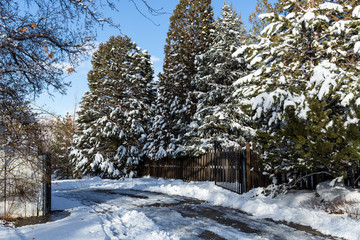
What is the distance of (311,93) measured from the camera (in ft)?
22.8

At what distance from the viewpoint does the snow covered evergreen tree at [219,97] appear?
1550 centimetres

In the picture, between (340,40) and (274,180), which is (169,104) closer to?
(274,180)

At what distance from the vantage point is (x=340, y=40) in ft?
24.7

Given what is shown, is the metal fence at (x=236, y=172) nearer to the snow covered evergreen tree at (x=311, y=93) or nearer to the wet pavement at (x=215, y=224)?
the snow covered evergreen tree at (x=311, y=93)

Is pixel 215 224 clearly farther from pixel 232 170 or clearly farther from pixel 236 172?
pixel 232 170

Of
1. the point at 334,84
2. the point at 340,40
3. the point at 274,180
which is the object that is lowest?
the point at 274,180

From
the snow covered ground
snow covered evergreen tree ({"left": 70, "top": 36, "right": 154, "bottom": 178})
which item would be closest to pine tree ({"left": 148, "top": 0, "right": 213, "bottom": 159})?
snow covered evergreen tree ({"left": 70, "top": 36, "right": 154, "bottom": 178})

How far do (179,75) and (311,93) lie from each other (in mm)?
15017

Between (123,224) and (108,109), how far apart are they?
18408mm

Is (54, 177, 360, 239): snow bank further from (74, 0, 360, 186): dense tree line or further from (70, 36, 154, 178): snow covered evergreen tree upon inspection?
(70, 36, 154, 178): snow covered evergreen tree

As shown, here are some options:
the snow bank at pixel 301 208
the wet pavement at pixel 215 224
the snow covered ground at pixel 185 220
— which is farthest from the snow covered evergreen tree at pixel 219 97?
the wet pavement at pixel 215 224

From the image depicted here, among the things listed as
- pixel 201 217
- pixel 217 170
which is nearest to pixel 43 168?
pixel 201 217

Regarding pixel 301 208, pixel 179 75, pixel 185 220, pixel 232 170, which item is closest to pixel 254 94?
pixel 301 208

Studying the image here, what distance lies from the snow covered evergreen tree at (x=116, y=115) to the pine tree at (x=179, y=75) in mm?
1862
